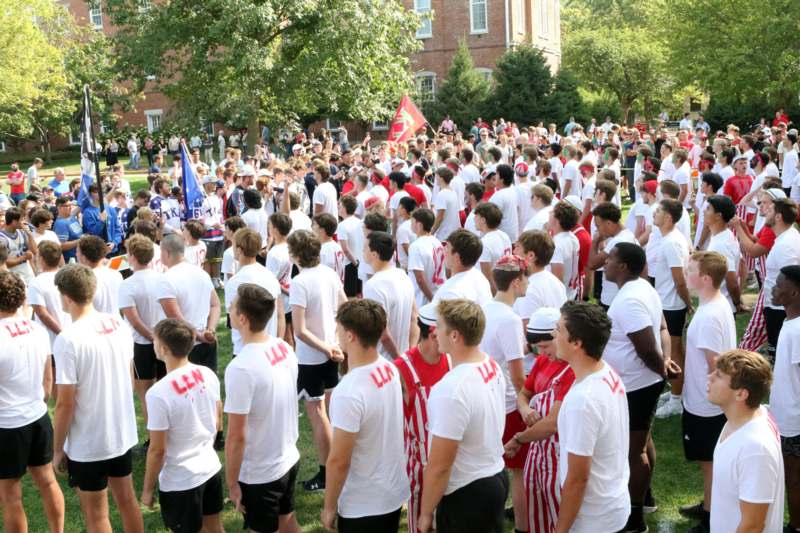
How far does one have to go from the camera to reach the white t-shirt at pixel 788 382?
5094 mm

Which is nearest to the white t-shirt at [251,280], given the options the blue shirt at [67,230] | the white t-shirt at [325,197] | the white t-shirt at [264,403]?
the white t-shirt at [264,403]

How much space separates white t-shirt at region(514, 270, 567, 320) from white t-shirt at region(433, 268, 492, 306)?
284 millimetres

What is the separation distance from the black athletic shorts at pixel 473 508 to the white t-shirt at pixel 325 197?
8.86 m

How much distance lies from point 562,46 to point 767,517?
5133 centimetres

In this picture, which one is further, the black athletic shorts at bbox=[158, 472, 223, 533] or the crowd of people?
the black athletic shorts at bbox=[158, 472, 223, 533]

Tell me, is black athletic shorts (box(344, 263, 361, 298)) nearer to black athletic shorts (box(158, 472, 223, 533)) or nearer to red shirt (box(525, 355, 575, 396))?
red shirt (box(525, 355, 575, 396))

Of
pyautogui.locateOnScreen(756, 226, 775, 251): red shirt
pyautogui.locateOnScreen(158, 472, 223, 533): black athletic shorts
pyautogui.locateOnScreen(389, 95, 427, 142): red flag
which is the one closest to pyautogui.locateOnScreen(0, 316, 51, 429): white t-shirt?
pyautogui.locateOnScreen(158, 472, 223, 533): black athletic shorts

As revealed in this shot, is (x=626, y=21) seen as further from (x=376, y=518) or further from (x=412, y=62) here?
(x=376, y=518)

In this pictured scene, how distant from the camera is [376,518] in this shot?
14.3 feet

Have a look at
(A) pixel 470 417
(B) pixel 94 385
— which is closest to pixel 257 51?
(B) pixel 94 385

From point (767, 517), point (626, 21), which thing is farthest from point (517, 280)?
point (626, 21)

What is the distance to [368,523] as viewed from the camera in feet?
14.2

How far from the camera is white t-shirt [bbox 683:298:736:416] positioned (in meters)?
5.34

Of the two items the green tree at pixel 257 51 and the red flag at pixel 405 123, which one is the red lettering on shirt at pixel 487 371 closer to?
the red flag at pixel 405 123
